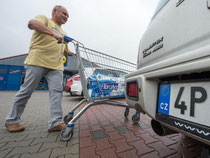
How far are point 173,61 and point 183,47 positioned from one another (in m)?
0.11

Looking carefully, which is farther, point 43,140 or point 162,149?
point 43,140

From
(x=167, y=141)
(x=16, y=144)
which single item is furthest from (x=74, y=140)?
(x=167, y=141)

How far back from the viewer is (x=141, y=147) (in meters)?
1.18

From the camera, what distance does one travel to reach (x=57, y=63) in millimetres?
1717

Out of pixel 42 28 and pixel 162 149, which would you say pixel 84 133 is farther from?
pixel 42 28

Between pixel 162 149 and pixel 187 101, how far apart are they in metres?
0.91

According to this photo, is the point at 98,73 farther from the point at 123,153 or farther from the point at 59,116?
the point at 123,153

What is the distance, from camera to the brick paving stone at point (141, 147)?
1.11 metres

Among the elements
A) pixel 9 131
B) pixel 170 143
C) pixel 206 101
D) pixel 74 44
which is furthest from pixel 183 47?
pixel 9 131

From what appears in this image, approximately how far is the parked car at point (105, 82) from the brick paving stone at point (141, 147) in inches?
29.7

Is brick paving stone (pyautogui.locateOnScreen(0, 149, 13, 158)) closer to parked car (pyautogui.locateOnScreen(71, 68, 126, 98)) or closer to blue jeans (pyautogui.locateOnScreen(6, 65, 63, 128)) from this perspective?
blue jeans (pyautogui.locateOnScreen(6, 65, 63, 128))

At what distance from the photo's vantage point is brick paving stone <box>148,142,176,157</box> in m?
1.07

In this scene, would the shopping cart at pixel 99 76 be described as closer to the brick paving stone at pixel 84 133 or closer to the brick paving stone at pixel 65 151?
the brick paving stone at pixel 84 133

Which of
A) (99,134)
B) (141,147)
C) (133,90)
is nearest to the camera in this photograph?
(133,90)
